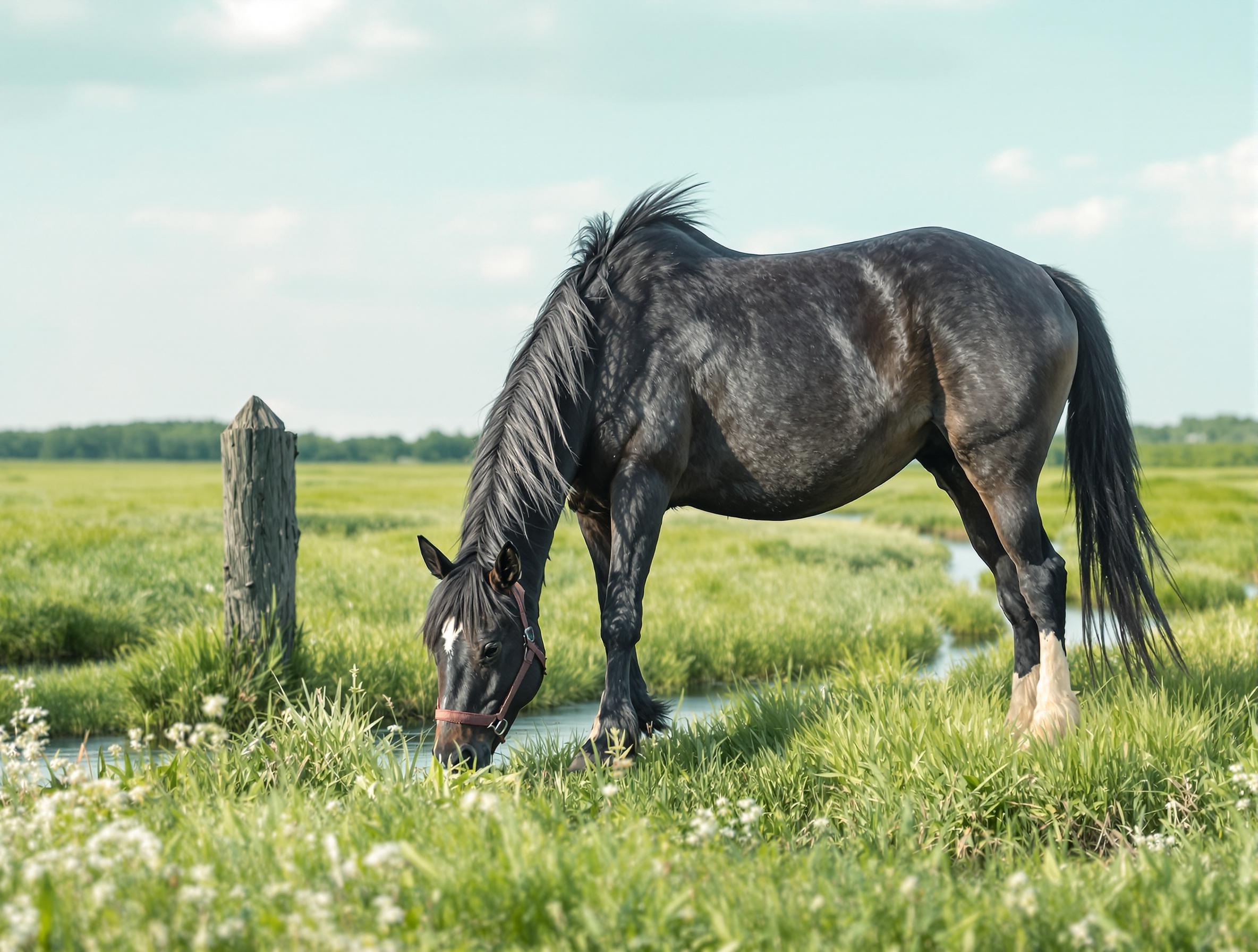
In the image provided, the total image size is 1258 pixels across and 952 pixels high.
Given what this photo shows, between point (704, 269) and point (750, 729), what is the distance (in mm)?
2442

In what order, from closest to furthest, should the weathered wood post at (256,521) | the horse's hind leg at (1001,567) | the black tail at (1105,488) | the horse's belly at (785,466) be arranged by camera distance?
the horse's belly at (785,466) < the horse's hind leg at (1001,567) < the black tail at (1105,488) < the weathered wood post at (256,521)

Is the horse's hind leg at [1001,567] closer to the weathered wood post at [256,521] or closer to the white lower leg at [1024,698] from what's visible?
the white lower leg at [1024,698]

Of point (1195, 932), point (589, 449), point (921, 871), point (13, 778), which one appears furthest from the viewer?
point (589, 449)

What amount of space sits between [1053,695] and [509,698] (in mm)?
2752

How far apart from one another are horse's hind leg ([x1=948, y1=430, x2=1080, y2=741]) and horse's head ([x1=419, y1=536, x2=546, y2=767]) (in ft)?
8.16

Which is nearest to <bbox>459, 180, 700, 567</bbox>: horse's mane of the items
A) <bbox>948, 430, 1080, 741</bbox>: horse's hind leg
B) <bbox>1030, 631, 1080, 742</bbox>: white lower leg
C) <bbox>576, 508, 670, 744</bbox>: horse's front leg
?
<bbox>576, 508, 670, 744</bbox>: horse's front leg

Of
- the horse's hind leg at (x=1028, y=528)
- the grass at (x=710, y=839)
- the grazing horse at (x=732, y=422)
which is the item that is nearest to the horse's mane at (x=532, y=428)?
the grazing horse at (x=732, y=422)

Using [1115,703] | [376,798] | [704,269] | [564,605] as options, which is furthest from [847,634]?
[376,798]

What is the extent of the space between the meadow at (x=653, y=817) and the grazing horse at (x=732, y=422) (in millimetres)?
437

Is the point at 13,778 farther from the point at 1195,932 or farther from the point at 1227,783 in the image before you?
the point at 1227,783

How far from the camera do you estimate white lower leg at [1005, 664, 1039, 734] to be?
5.72 m

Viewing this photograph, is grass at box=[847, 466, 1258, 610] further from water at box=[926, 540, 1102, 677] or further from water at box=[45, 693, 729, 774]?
water at box=[45, 693, 729, 774]

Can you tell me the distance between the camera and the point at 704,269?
5707 millimetres

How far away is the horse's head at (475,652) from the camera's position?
4.95 meters
